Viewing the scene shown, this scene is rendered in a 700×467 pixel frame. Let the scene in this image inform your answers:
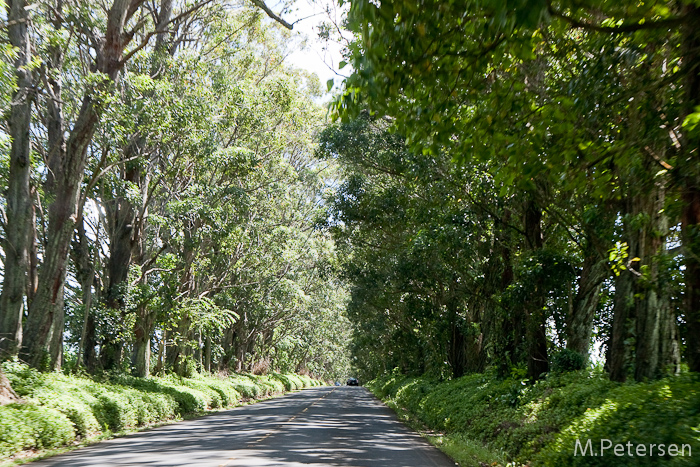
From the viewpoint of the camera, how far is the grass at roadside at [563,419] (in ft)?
20.3

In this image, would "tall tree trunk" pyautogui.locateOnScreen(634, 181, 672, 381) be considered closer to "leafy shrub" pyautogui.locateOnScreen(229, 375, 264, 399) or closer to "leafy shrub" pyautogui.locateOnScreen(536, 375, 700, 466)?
"leafy shrub" pyautogui.locateOnScreen(536, 375, 700, 466)

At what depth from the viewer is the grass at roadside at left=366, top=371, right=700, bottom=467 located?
6.19m

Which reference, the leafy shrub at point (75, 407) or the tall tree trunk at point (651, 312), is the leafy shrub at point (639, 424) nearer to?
the tall tree trunk at point (651, 312)

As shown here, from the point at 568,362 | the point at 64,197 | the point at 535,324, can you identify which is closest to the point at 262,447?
the point at 568,362

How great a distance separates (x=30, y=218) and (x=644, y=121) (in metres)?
13.7

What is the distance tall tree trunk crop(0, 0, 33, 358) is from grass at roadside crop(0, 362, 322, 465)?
93 cm

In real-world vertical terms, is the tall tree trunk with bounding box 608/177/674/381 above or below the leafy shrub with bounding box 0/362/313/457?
above

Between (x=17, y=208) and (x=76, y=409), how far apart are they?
5068 millimetres

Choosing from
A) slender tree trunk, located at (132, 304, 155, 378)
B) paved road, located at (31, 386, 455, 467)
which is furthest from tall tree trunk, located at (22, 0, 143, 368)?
slender tree trunk, located at (132, 304, 155, 378)

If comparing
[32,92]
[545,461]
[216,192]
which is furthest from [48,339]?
[545,461]

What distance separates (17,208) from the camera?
44.9 feet

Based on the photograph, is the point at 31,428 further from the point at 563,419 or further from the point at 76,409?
the point at 563,419

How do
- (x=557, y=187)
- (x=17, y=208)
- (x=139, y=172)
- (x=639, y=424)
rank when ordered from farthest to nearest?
1. (x=139, y=172)
2. (x=17, y=208)
3. (x=557, y=187)
4. (x=639, y=424)

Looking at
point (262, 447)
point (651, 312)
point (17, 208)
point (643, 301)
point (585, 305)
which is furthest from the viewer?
point (585, 305)
